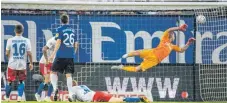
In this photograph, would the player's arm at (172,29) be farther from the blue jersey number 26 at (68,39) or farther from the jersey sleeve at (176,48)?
the blue jersey number 26 at (68,39)

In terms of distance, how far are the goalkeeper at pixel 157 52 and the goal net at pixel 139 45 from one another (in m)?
0.14

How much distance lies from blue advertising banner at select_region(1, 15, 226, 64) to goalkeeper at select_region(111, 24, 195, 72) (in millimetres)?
154

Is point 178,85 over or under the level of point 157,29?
under

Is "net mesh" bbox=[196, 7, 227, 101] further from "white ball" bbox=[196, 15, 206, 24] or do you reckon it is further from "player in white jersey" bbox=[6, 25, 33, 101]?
"player in white jersey" bbox=[6, 25, 33, 101]

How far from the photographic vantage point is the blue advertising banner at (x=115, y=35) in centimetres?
1762

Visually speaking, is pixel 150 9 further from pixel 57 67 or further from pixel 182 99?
pixel 57 67

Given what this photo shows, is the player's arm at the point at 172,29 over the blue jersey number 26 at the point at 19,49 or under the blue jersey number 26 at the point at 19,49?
over

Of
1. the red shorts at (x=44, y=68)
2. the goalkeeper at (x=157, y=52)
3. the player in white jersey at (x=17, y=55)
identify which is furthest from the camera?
Answer: the goalkeeper at (x=157, y=52)

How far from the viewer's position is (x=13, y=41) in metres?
15.1

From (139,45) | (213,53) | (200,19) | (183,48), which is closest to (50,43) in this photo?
(139,45)

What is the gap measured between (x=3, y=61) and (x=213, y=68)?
4.64 metres

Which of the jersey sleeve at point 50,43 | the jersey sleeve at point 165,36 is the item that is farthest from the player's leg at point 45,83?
the jersey sleeve at point 165,36

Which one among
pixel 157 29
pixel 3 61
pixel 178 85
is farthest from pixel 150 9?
pixel 3 61

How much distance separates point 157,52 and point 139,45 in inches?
17.4
